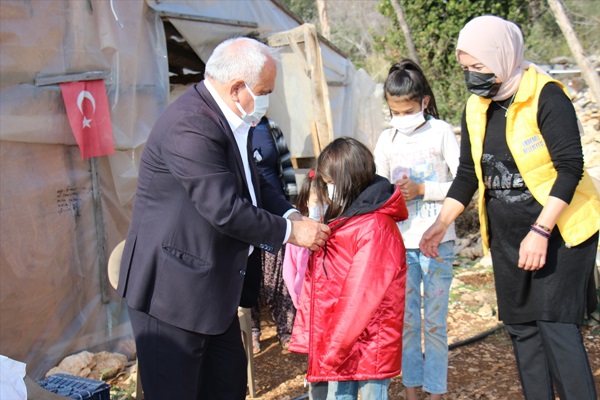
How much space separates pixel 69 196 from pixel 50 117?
585mm

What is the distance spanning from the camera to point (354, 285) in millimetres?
2707

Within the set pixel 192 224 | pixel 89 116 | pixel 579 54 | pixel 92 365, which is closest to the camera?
pixel 192 224

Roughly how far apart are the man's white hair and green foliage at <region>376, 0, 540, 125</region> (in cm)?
928

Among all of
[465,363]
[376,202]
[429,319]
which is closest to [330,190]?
[376,202]

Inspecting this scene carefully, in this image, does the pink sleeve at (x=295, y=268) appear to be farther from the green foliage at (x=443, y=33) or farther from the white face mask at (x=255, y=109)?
the green foliage at (x=443, y=33)

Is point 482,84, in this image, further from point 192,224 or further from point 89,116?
point 89,116

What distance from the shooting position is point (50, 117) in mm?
4426

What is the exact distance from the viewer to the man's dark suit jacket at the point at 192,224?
2391mm

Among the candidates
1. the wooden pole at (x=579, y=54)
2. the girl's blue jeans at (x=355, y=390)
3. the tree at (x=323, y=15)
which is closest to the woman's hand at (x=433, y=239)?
the girl's blue jeans at (x=355, y=390)

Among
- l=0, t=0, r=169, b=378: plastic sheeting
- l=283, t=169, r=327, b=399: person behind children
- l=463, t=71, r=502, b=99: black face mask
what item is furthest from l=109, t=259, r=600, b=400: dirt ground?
l=463, t=71, r=502, b=99: black face mask

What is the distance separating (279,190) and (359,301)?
209 centimetres

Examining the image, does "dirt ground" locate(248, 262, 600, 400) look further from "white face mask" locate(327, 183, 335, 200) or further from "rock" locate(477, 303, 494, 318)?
"white face mask" locate(327, 183, 335, 200)

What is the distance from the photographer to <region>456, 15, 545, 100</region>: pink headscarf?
103 inches

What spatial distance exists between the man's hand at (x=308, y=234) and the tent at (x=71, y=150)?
8.06 ft
